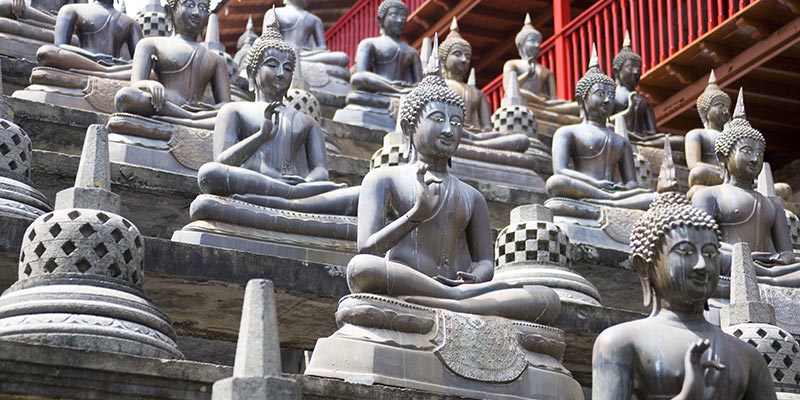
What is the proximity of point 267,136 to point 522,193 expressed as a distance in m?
2.99

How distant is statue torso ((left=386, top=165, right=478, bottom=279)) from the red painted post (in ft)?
32.9

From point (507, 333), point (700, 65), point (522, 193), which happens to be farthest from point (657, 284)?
point (700, 65)

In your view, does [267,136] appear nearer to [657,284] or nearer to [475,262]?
[475,262]

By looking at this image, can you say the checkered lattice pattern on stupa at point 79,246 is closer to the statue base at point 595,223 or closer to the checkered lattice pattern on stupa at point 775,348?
the checkered lattice pattern on stupa at point 775,348

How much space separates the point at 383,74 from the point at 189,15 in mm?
3885

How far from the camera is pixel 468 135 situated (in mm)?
13773

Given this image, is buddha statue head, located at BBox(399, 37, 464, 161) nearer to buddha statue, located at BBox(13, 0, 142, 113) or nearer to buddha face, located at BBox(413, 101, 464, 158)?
buddha face, located at BBox(413, 101, 464, 158)

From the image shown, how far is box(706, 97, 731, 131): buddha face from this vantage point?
1512cm

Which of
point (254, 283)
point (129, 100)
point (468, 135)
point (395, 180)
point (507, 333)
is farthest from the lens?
point (468, 135)

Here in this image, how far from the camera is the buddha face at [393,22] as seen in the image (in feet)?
55.3

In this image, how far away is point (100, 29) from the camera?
571 inches

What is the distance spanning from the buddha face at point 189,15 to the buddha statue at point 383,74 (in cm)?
238

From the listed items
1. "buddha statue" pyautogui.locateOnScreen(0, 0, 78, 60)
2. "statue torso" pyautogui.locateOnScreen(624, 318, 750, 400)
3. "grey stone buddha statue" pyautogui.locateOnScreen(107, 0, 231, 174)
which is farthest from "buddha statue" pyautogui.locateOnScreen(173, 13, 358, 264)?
"buddha statue" pyautogui.locateOnScreen(0, 0, 78, 60)

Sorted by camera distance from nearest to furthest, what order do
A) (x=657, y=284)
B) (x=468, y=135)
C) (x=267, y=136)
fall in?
(x=657, y=284) → (x=267, y=136) → (x=468, y=135)
